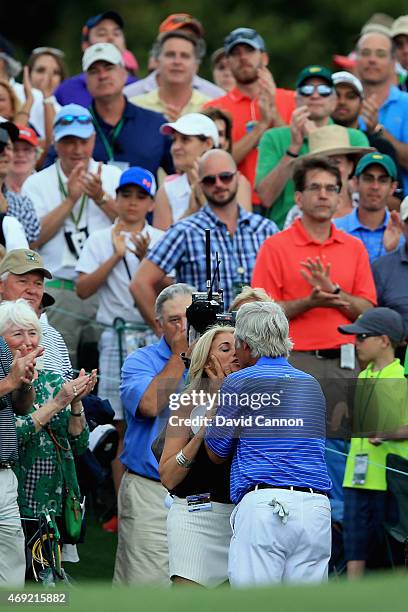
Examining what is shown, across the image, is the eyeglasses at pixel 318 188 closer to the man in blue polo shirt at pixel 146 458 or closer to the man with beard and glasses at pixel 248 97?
the man in blue polo shirt at pixel 146 458

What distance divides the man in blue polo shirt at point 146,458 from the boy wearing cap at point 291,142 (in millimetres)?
2867

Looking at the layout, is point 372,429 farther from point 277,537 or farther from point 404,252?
point 277,537

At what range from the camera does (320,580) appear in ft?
21.5

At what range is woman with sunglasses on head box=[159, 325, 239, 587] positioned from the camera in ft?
22.3

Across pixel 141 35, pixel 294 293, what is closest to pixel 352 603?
pixel 294 293

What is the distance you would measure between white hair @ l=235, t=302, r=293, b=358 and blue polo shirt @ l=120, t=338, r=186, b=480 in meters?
1.72

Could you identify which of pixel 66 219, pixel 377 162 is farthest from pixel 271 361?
pixel 66 219

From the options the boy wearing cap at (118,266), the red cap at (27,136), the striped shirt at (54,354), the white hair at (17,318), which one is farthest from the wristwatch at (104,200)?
the white hair at (17,318)

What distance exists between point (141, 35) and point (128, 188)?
1577 cm

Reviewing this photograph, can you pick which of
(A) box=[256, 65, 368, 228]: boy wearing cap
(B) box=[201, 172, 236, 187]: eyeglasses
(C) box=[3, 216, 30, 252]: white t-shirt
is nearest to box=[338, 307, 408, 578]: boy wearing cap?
(B) box=[201, 172, 236, 187]: eyeglasses

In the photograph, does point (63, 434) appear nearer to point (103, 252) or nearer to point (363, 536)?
point (363, 536)

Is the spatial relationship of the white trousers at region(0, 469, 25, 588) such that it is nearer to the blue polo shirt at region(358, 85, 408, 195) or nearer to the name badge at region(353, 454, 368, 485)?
the name badge at region(353, 454, 368, 485)

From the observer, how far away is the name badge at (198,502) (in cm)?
686

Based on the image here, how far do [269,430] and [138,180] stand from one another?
424 centimetres
